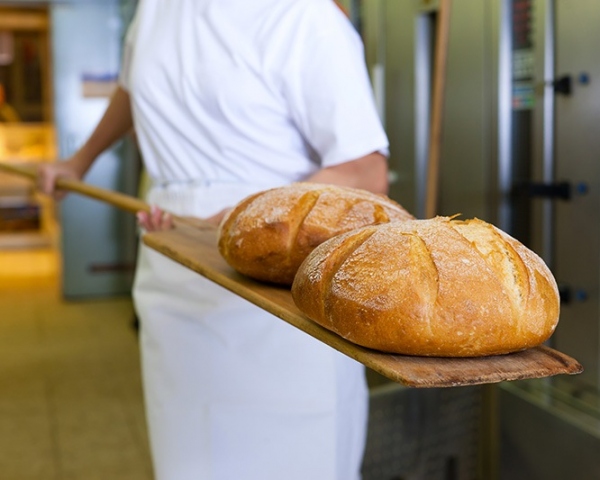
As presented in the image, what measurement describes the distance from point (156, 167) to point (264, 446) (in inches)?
23.4

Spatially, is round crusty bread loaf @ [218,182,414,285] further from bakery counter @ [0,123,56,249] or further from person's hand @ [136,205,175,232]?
bakery counter @ [0,123,56,249]

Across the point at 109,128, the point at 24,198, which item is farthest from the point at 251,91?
the point at 24,198

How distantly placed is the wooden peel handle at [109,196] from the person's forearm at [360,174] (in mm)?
219

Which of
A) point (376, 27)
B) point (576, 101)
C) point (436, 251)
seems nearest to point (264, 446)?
point (436, 251)

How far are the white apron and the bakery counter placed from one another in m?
6.37

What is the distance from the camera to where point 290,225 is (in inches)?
43.4

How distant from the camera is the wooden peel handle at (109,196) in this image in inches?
57.4

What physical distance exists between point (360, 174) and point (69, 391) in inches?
110

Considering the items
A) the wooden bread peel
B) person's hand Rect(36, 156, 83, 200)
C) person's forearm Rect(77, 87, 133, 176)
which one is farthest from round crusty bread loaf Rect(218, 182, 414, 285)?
person's hand Rect(36, 156, 83, 200)

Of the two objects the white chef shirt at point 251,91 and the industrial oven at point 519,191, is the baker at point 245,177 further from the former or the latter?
the industrial oven at point 519,191

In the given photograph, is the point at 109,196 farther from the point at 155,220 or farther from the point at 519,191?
the point at 519,191

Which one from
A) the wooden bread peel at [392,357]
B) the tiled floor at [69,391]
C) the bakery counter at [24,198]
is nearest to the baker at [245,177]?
the wooden bread peel at [392,357]

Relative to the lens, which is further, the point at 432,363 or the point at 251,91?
the point at 251,91

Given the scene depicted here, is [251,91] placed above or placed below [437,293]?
above
